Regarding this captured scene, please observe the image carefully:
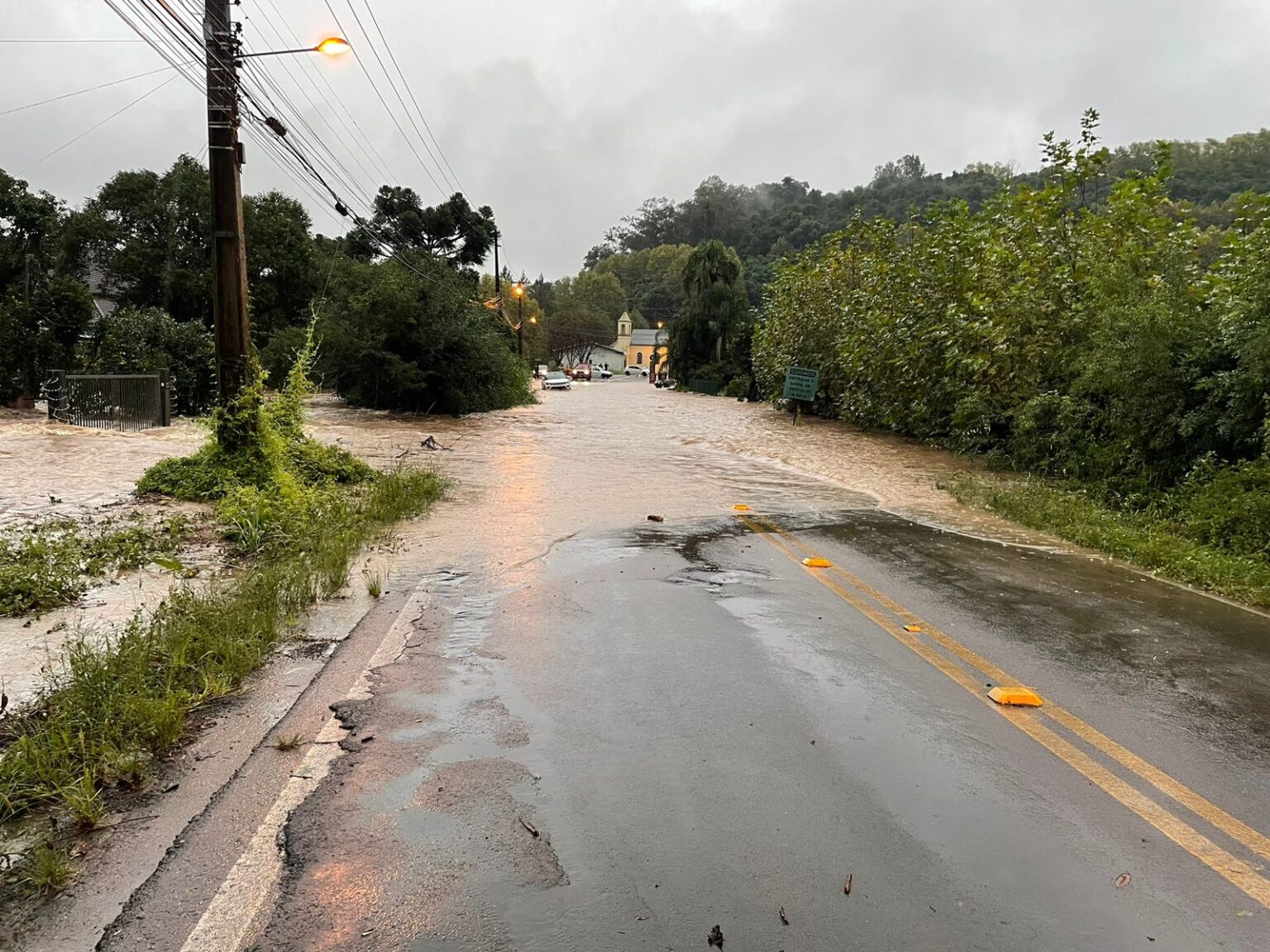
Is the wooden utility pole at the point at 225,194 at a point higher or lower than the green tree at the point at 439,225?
lower

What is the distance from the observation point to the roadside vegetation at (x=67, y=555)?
613 centimetres

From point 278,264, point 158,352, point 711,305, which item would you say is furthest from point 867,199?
point 158,352

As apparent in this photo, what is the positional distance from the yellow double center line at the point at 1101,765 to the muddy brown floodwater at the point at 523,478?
148 inches

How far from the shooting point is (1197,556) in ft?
27.6

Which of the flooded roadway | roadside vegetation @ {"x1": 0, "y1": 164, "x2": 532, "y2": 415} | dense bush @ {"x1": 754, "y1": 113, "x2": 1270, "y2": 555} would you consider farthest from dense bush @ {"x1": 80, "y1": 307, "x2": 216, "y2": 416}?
the flooded roadway

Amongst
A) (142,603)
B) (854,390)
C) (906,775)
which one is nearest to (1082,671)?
(906,775)

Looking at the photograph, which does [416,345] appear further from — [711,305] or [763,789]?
[711,305]

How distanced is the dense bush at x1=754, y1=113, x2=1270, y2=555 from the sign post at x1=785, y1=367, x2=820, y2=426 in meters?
0.96

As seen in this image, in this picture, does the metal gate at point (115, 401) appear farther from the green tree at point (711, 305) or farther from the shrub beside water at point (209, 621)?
the green tree at point (711, 305)

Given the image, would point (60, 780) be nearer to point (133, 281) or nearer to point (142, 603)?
point (142, 603)

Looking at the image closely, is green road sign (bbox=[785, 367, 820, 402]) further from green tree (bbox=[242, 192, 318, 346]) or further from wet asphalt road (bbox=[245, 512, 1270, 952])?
green tree (bbox=[242, 192, 318, 346])

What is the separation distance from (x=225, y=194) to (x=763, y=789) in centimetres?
1049

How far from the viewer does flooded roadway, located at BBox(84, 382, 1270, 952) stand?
2.78 meters

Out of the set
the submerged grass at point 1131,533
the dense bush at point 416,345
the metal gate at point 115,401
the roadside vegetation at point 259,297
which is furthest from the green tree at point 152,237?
the submerged grass at point 1131,533
